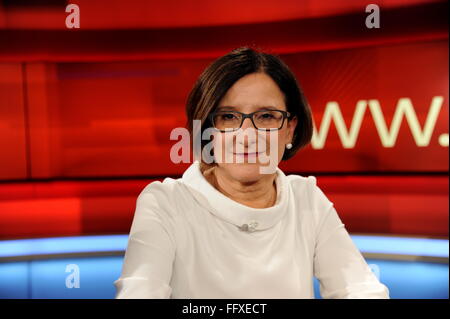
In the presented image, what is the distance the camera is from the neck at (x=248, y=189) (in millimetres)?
889

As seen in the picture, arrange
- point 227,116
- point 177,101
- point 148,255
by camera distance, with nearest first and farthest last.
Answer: point 148,255 < point 227,116 < point 177,101

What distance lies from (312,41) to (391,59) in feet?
1.87

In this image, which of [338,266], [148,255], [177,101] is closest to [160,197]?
[148,255]

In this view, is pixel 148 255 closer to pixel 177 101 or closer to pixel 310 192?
pixel 310 192

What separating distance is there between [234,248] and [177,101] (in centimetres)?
279

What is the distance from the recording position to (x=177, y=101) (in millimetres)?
3490

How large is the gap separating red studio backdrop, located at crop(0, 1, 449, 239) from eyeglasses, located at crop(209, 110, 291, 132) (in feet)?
7.14

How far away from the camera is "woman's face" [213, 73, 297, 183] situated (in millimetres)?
811

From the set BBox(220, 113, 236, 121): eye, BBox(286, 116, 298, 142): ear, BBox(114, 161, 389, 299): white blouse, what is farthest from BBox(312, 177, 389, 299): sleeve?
BBox(220, 113, 236, 121): eye

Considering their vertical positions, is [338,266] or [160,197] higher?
[160,197]

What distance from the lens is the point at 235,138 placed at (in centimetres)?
81

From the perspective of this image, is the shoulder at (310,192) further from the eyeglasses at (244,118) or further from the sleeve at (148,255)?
the sleeve at (148,255)

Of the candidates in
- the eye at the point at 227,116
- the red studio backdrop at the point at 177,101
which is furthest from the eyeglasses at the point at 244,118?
the red studio backdrop at the point at 177,101
